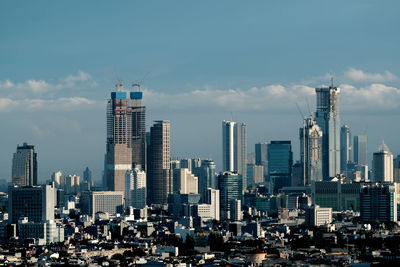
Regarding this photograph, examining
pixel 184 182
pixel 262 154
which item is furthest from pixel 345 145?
pixel 184 182

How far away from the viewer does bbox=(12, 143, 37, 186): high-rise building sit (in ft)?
443

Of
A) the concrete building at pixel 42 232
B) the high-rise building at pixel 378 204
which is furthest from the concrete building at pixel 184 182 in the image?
the concrete building at pixel 42 232

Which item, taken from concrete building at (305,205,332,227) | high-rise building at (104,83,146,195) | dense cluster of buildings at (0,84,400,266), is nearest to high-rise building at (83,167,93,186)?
dense cluster of buildings at (0,84,400,266)

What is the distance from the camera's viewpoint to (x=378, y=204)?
10800 cm

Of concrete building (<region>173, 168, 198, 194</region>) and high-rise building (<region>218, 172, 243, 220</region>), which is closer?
high-rise building (<region>218, 172, 243, 220</region>)

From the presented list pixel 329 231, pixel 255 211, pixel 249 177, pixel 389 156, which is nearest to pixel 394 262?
pixel 329 231

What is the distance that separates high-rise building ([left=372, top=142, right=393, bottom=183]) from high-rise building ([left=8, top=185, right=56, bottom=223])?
7000 cm

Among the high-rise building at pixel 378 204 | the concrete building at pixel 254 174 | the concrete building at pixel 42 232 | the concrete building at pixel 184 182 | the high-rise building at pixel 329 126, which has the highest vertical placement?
the high-rise building at pixel 329 126

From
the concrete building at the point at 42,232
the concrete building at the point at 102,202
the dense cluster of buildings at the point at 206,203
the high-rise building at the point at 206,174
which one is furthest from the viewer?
the high-rise building at the point at 206,174

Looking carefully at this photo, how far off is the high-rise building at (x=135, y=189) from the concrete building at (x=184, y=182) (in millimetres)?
10764

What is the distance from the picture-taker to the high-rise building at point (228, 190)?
126 meters

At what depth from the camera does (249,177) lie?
188 meters

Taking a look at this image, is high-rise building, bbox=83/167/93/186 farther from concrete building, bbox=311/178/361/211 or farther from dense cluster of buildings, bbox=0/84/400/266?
concrete building, bbox=311/178/361/211

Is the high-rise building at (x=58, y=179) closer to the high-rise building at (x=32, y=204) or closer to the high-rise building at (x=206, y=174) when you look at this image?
the high-rise building at (x=206, y=174)
